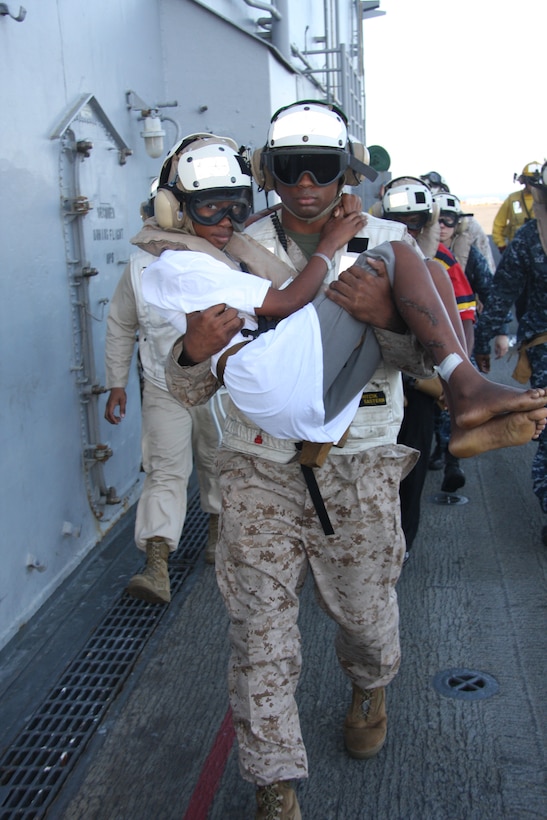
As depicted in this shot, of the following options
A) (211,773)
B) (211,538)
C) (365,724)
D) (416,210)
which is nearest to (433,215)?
(416,210)

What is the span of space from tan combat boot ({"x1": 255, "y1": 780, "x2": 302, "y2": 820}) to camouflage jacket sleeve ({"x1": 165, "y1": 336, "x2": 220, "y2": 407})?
1220 millimetres

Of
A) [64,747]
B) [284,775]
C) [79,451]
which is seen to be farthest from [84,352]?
[284,775]

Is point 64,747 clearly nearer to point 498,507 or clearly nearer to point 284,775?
point 284,775

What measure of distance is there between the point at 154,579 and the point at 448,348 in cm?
266

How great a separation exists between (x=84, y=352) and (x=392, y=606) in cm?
277

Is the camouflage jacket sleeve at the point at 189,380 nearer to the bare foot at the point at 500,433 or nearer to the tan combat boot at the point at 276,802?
the bare foot at the point at 500,433

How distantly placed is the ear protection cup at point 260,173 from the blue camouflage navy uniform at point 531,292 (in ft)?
8.60

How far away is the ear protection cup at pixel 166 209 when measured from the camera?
2.71m

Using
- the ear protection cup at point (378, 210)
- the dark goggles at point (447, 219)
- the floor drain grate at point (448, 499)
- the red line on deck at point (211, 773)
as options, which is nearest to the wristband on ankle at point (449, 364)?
the red line on deck at point (211, 773)

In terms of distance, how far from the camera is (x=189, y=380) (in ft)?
8.80

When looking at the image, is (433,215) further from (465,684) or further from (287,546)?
(287,546)

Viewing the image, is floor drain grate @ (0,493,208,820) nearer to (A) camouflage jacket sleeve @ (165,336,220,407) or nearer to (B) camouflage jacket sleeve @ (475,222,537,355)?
(A) camouflage jacket sleeve @ (165,336,220,407)

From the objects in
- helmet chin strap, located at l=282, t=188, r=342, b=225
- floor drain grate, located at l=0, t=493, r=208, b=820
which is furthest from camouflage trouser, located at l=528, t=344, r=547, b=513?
helmet chin strap, located at l=282, t=188, r=342, b=225

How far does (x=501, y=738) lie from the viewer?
10.3 feet
